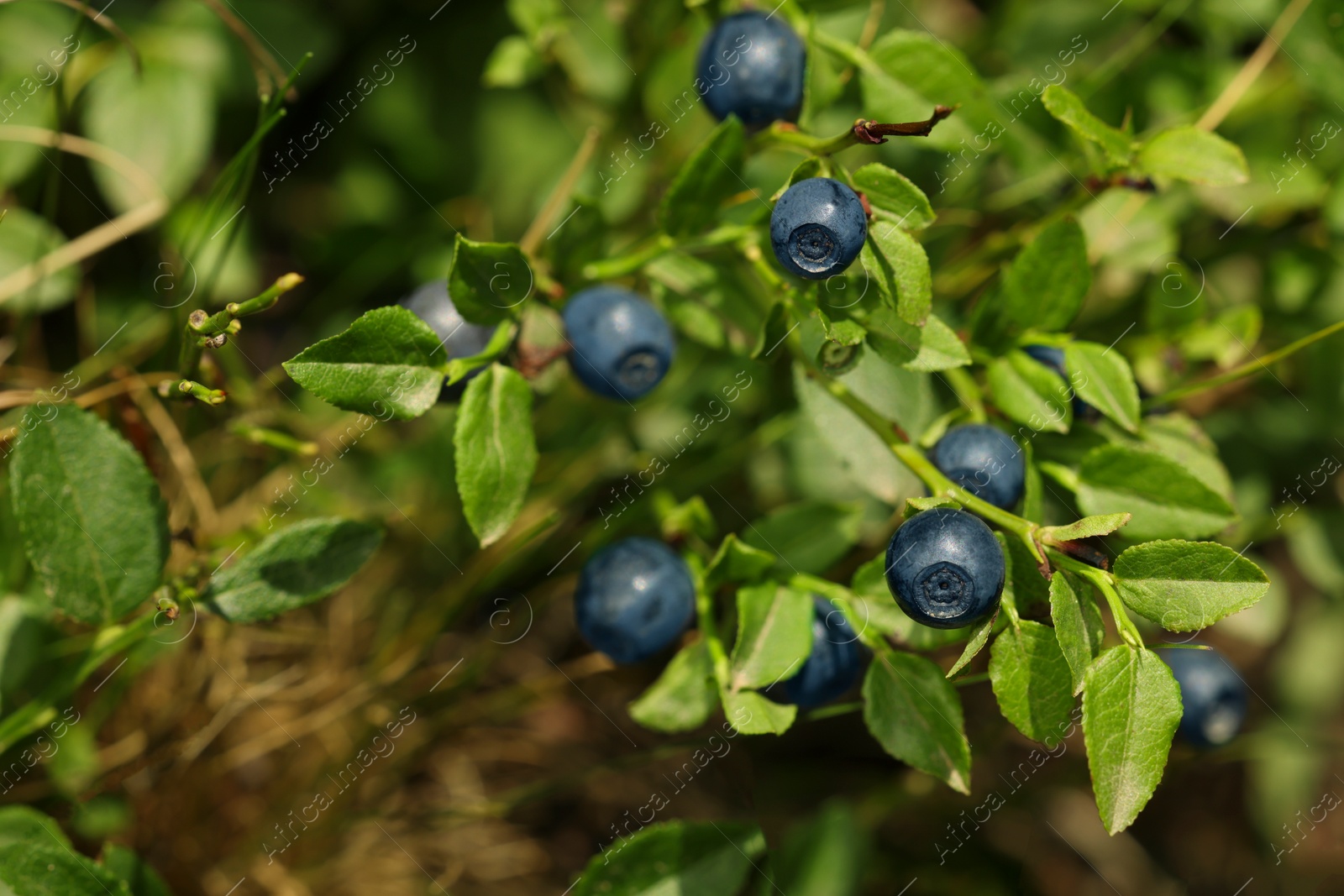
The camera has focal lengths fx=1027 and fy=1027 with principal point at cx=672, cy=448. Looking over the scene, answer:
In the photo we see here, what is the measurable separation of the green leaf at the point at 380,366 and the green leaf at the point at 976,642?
0.90 m

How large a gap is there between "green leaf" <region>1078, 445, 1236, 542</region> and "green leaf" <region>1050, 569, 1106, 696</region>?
0.33m

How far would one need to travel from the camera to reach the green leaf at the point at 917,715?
1.68 m

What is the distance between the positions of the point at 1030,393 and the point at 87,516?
1716mm

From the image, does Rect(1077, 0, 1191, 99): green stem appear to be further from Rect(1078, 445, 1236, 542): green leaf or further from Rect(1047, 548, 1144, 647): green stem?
Rect(1047, 548, 1144, 647): green stem

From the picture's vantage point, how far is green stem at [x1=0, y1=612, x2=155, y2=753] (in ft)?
6.14

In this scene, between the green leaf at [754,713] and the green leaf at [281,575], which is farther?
the green leaf at [281,575]

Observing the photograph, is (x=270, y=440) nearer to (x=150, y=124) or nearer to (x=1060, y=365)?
(x=150, y=124)

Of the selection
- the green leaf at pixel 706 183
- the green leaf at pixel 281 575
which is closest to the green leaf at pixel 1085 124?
the green leaf at pixel 706 183

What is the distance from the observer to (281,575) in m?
1.85

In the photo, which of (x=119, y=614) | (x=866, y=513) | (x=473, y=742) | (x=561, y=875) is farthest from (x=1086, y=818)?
(x=119, y=614)

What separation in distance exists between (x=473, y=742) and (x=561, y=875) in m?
0.45

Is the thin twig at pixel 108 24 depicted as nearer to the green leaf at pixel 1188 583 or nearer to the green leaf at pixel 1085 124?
the green leaf at pixel 1085 124

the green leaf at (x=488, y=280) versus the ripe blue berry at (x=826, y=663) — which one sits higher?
the green leaf at (x=488, y=280)

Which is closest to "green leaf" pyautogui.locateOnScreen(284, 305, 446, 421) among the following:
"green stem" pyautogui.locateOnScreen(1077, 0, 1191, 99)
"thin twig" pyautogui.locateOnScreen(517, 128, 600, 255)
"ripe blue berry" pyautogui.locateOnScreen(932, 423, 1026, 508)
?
"thin twig" pyautogui.locateOnScreen(517, 128, 600, 255)
